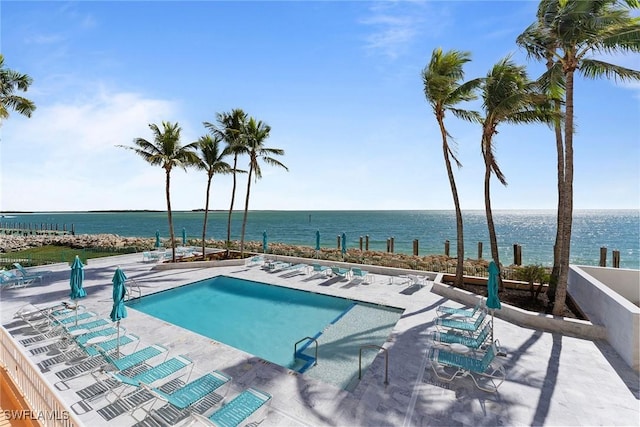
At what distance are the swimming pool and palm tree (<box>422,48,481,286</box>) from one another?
234 inches

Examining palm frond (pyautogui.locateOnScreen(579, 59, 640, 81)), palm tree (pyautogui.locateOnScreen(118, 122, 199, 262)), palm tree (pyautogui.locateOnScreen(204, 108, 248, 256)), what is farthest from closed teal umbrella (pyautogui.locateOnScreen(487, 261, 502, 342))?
palm tree (pyautogui.locateOnScreen(118, 122, 199, 262))

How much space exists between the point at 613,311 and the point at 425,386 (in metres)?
6.37

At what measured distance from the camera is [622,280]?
11703 mm

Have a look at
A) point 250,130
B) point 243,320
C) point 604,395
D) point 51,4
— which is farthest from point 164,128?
point 604,395

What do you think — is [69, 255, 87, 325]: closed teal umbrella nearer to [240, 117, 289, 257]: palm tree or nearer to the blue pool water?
the blue pool water

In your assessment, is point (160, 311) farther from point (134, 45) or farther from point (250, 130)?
point (250, 130)

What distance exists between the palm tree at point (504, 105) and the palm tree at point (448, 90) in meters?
0.90

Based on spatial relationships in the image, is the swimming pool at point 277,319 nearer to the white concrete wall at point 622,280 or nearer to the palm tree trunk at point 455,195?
the palm tree trunk at point 455,195

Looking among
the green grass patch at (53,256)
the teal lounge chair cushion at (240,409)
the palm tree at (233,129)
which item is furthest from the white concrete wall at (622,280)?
the green grass patch at (53,256)

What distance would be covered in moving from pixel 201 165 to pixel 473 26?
17325mm

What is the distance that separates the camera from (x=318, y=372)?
7.00 metres

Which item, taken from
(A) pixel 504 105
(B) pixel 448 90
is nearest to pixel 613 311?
(A) pixel 504 105

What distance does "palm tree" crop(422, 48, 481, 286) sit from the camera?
12289mm

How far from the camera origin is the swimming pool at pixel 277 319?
7990 mm
